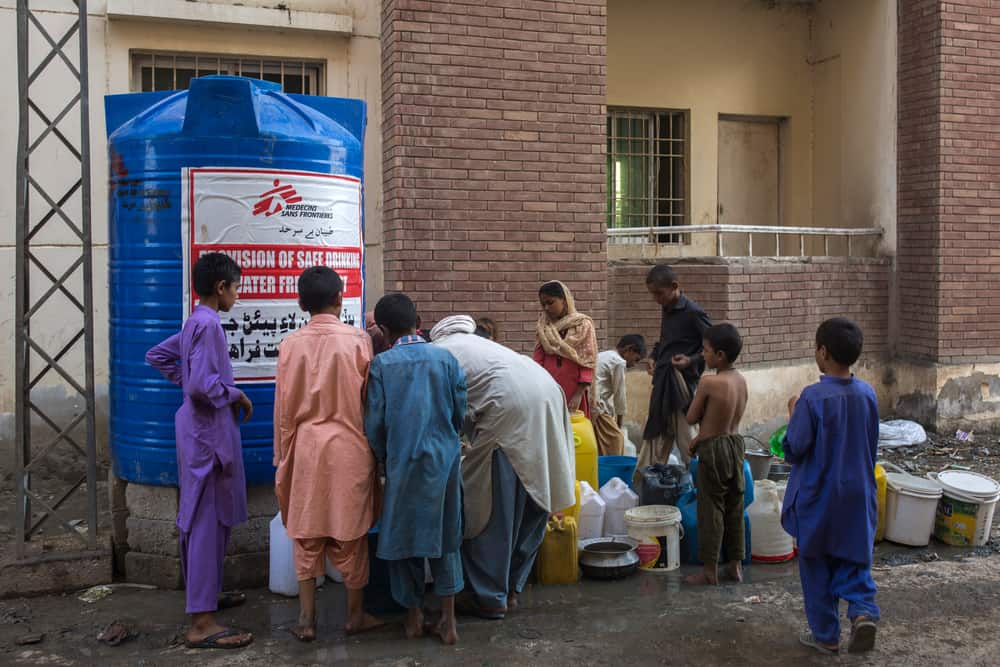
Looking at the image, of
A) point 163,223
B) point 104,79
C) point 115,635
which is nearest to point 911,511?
point 115,635

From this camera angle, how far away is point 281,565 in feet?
16.6

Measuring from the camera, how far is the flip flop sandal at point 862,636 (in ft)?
14.2

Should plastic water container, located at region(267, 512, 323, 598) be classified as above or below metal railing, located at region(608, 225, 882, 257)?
below

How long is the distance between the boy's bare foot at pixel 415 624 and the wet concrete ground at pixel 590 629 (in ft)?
0.16

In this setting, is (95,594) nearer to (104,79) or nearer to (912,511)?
(104,79)

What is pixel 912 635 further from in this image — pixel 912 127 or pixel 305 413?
pixel 912 127

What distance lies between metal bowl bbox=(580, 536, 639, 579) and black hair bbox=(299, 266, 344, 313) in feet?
7.24

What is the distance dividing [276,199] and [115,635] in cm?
231

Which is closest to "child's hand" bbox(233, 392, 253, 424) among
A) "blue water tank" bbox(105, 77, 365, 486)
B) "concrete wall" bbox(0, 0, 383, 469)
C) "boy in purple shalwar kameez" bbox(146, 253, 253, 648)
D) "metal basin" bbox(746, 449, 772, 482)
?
"boy in purple shalwar kameez" bbox(146, 253, 253, 648)

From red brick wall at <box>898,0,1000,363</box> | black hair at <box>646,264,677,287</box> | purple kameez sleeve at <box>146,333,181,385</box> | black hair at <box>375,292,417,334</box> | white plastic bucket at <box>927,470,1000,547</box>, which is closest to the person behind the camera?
black hair at <box>375,292,417,334</box>

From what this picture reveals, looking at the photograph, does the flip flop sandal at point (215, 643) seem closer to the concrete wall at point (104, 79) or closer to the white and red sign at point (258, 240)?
the white and red sign at point (258, 240)

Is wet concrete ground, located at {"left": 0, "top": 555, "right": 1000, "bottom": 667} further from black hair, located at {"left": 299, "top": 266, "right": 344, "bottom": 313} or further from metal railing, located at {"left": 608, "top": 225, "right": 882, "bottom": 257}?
metal railing, located at {"left": 608, "top": 225, "right": 882, "bottom": 257}

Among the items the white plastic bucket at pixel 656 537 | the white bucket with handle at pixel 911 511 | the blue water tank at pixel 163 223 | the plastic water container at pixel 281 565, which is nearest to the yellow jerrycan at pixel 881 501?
the white bucket with handle at pixel 911 511

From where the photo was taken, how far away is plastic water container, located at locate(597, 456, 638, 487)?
21.2 ft
